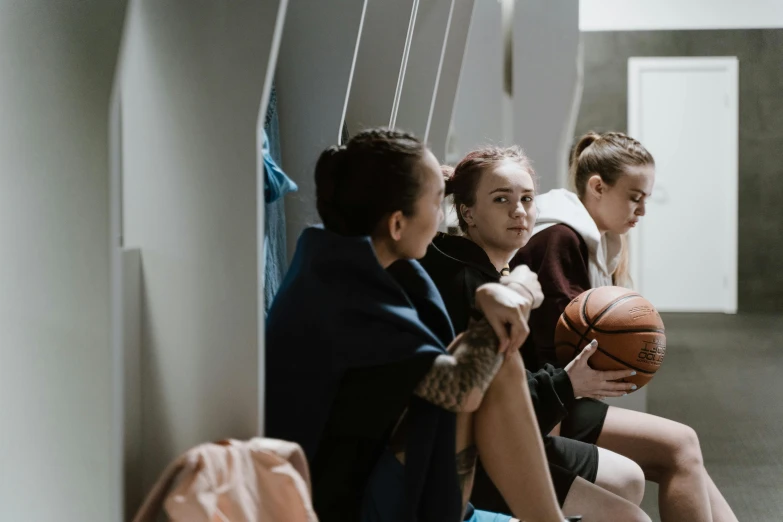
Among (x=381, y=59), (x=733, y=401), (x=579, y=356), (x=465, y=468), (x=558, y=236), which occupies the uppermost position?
(x=381, y=59)

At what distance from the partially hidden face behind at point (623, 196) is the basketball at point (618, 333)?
54 cm

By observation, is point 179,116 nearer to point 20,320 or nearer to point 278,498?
point 20,320

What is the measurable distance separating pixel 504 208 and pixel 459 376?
685mm

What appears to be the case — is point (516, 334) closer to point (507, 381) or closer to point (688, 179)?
point (507, 381)

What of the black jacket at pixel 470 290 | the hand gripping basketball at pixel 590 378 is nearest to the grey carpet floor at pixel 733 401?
the hand gripping basketball at pixel 590 378

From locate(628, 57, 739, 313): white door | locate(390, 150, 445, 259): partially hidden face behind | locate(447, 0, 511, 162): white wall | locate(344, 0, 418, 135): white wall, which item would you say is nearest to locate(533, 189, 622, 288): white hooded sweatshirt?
locate(344, 0, 418, 135): white wall

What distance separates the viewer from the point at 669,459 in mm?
1902

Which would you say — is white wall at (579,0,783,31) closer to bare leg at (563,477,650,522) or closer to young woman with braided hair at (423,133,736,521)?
young woman with braided hair at (423,133,736,521)

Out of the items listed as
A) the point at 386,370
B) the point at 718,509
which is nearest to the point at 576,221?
the point at 718,509

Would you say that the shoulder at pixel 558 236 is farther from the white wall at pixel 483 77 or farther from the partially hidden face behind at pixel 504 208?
the white wall at pixel 483 77

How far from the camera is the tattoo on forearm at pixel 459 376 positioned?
1.27 m

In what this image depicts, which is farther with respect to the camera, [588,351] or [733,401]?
[733,401]

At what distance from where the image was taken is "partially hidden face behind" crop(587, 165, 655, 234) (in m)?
2.41

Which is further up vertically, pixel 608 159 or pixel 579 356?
pixel 608 159
